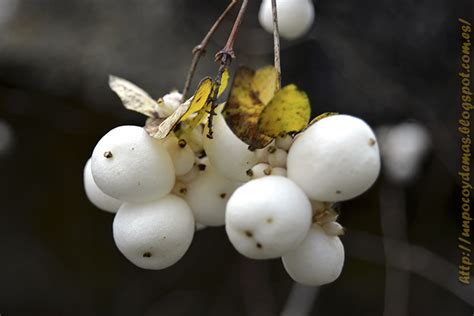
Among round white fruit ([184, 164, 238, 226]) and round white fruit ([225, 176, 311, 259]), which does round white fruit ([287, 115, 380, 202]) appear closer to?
round white fruit ([225, 176, 311, 259])

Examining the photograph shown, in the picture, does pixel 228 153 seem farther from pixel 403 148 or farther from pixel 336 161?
pixel 403 148

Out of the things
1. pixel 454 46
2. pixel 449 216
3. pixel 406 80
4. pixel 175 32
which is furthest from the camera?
pixel 449 216

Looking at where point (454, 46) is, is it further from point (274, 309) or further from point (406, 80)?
point (274, 309)

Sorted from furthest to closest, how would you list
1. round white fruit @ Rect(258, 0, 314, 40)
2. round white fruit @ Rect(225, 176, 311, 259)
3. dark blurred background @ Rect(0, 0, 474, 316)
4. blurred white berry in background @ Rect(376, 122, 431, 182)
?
Answer: blurred white berry in background @ Rect(376, 122, 431, 182), dark blurred background @ Rect(0, 0, 474, 316), round white fruit @ Rect(258, 0, 314, 40), round white fruit @ Rect(225, 176, 311, 259)

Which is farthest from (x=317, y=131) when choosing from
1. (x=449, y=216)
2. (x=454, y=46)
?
(x=449, y=216)

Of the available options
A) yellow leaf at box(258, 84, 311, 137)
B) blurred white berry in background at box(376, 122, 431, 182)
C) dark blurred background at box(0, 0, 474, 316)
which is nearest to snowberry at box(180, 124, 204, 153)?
yellow leaf at box(258, 84, 311, 137)

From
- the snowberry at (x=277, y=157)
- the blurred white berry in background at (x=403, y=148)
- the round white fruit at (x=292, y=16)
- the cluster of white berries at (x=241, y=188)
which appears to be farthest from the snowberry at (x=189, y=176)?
the blurred white berry in background at (x=403, y=148)

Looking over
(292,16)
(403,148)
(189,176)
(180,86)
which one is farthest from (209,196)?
(403,148)
